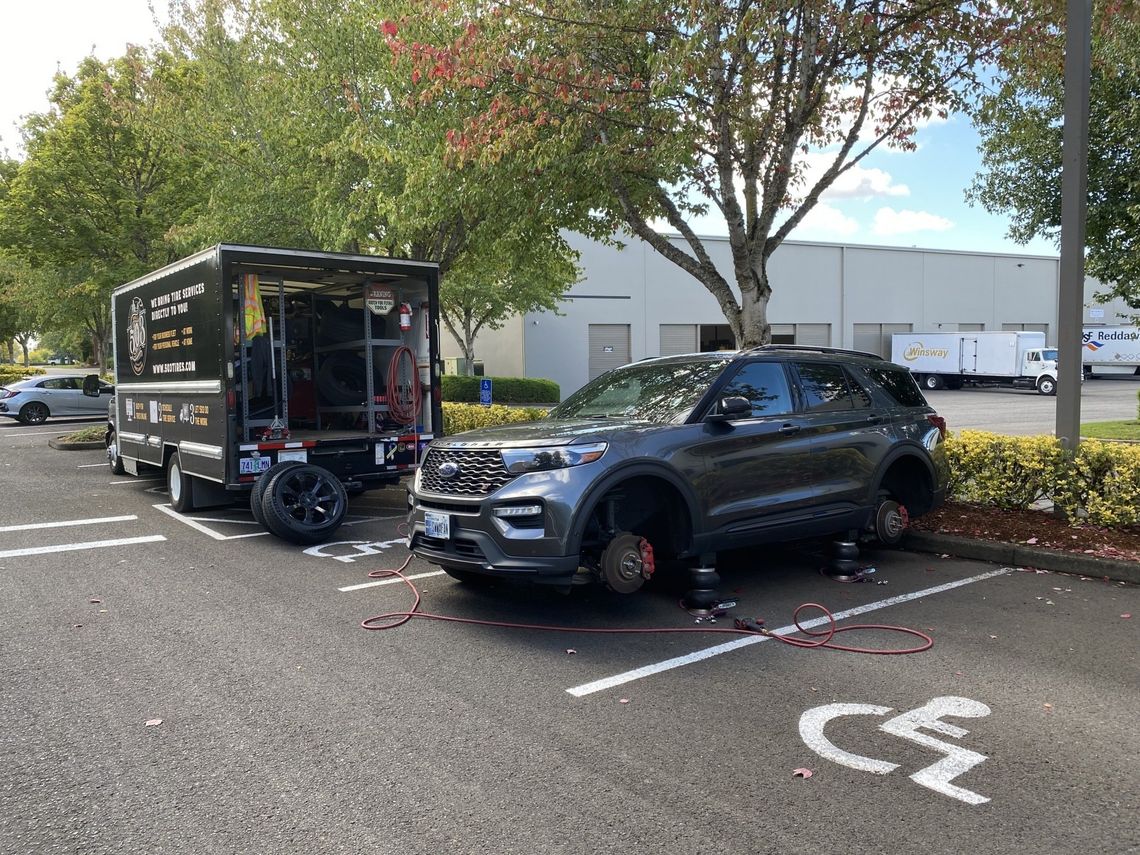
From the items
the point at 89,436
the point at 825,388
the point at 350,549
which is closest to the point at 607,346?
the point at 89,436

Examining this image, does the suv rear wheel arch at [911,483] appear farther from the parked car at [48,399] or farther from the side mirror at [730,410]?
the parked car at [48,399]

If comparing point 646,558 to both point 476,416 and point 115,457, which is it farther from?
point 115,457

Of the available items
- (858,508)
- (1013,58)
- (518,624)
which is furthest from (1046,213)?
(518,624)

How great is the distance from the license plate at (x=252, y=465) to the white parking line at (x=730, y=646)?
548cm

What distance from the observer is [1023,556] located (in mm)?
7324

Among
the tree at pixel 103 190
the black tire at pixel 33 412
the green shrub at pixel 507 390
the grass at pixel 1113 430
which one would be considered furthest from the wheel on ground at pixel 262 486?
the black tire at pixel 33 412

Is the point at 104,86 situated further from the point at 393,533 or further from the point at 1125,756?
the point at 1125,756

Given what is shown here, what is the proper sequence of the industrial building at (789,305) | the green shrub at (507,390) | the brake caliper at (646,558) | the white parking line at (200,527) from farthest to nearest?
1. the industrial building at (789,305)
2. the green shrub at (507,390)
3. the white parking line at (200,527)
4. the brake caliper at (646,558)

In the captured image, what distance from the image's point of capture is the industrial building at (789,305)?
36.7m

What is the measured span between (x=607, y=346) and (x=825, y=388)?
1202 inches

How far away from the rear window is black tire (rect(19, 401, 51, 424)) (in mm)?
26623

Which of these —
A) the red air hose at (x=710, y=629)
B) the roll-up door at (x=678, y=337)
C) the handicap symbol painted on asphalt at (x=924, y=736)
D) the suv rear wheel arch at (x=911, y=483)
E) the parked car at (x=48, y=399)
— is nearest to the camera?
the handicap symbol painted on asphalt at (x=924, y=736)

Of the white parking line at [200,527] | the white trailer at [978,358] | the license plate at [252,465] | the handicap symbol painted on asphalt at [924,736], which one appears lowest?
the handicap symbol painted on asphalt at [924,736]

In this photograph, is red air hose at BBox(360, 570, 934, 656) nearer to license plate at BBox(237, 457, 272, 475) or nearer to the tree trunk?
license plate at BBox(237, 457, 272, 475)
